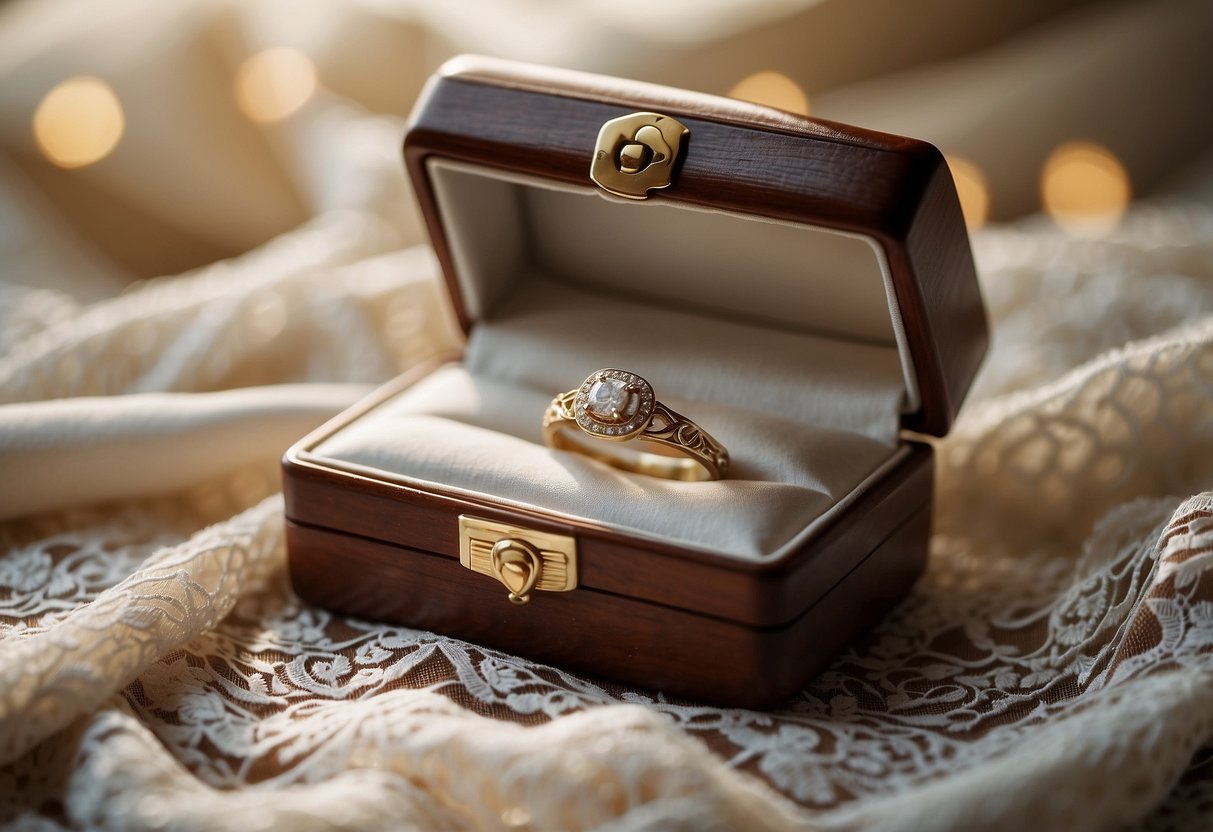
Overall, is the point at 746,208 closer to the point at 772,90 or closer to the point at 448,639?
the point at 448,639

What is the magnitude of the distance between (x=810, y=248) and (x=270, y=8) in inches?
56.7

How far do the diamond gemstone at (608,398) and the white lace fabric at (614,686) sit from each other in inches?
10.6

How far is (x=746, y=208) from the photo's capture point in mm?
1218

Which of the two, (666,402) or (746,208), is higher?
(746,208)

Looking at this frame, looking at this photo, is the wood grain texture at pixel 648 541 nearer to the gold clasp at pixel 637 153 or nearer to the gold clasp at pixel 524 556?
the gold clasp at pixel 524 556

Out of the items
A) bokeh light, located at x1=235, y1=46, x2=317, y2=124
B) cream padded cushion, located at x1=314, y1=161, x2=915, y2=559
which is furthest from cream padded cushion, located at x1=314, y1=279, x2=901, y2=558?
bokeh light, located at x1=235, y1=46, x2=317, y2=124

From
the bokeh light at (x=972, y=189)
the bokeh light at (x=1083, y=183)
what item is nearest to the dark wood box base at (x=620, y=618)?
the bokeh light at (x=972, y=189)

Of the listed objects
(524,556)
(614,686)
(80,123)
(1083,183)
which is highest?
(80,123)

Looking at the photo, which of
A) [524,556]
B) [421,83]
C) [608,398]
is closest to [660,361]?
[608,398]

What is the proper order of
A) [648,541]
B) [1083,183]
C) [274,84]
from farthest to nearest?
[1083,183] → [274,84] → [648,541]

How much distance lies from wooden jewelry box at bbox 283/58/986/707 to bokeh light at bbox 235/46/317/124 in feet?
2.81

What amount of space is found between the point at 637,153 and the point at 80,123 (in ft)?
4.77

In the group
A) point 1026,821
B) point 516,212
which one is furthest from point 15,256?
point 1026,821

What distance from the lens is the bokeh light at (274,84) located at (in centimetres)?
223
